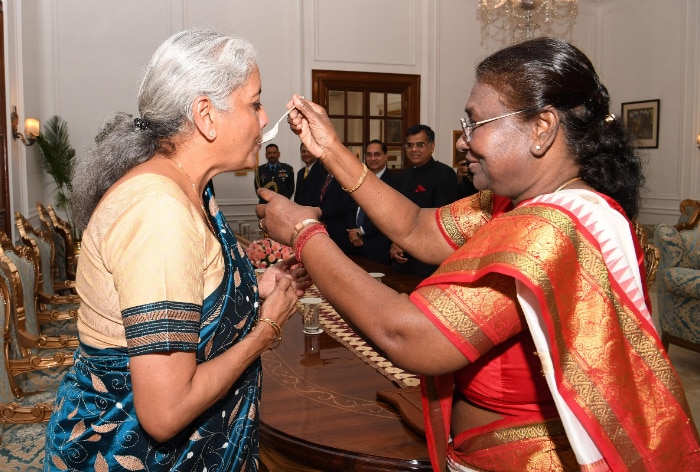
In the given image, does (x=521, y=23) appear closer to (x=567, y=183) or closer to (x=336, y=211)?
(x=336, y=211)

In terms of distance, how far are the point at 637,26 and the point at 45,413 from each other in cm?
984

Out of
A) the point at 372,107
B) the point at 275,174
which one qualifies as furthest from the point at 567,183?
the point at 372,107

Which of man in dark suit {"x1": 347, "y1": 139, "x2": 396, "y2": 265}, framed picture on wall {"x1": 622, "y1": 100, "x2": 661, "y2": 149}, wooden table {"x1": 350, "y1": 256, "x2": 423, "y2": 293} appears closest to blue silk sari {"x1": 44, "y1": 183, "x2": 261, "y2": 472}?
wooden table {"x1": 350, "y1": 256, "x2": 423, "y2": 293}

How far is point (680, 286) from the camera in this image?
425cm

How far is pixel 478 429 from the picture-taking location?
1292 millimetres

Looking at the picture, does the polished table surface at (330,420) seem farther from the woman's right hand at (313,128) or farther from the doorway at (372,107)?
the doorway at (372,107)

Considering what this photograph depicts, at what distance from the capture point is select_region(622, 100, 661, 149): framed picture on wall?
9047mm

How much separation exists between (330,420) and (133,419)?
63 cm

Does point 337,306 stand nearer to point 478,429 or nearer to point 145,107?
point 478,429

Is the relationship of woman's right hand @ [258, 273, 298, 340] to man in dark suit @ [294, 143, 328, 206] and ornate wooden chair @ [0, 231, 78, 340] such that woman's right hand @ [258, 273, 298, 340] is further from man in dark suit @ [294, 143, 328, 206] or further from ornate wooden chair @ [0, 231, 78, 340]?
man in dark suit @ [294, 143, 328, 206]

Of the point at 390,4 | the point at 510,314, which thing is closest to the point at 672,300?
the point at 510,314

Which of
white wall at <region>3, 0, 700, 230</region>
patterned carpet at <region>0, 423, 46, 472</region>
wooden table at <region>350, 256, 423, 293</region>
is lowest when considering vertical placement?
patterned carpet at <region>0, 423, 46, 472</region>

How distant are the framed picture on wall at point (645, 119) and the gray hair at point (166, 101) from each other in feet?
29.3

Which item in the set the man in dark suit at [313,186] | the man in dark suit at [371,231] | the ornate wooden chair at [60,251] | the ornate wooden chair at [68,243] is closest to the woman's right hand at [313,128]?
the man in dark suit at [371,231]
